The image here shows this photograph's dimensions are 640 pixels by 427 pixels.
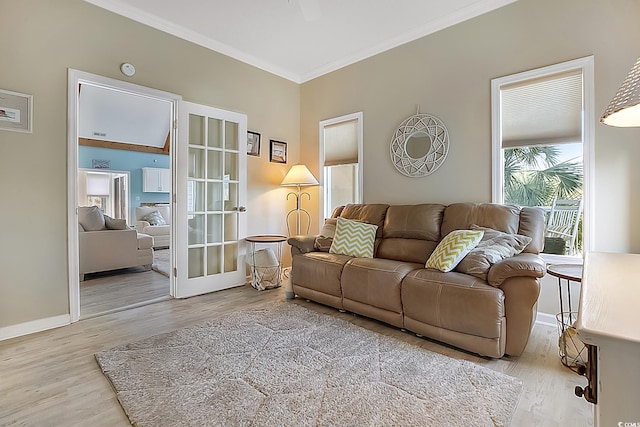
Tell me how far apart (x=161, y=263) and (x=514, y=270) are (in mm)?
5271

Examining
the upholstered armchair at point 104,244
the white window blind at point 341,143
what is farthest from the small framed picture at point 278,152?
the upholstered armchair at point 104,244

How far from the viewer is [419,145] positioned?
354 centimetres

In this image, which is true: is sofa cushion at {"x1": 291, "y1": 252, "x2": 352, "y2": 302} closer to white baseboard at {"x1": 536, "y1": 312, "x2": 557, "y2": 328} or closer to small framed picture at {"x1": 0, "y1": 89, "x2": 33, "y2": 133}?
white baseboard at {"x1": 536, "y1": 312, "x2": 557, "y2": 328}

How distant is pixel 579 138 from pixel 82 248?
564cm

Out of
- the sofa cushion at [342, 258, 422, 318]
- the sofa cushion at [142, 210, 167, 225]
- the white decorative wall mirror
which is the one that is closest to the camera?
the sofa cushion at [342, 258, 422, 318]

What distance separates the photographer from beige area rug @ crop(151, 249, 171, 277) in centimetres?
480

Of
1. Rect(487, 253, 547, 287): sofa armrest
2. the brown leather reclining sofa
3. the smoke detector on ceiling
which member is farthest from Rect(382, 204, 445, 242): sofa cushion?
the smoke detector on ceiling

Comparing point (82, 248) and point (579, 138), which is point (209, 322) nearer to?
point (82, 248)

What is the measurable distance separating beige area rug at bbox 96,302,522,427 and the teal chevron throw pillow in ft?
2.87

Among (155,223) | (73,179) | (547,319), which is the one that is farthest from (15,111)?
(155,223)

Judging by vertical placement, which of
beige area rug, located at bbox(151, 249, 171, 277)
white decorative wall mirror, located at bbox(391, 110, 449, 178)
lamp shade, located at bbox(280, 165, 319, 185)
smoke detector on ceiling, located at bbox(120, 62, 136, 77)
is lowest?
beige area rug, located at bbox(151, 249, 171, 277)

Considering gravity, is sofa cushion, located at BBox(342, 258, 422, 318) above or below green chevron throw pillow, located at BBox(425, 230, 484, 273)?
below

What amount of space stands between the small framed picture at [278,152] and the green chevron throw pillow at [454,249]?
9.09ft

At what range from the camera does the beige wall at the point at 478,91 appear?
240cm
